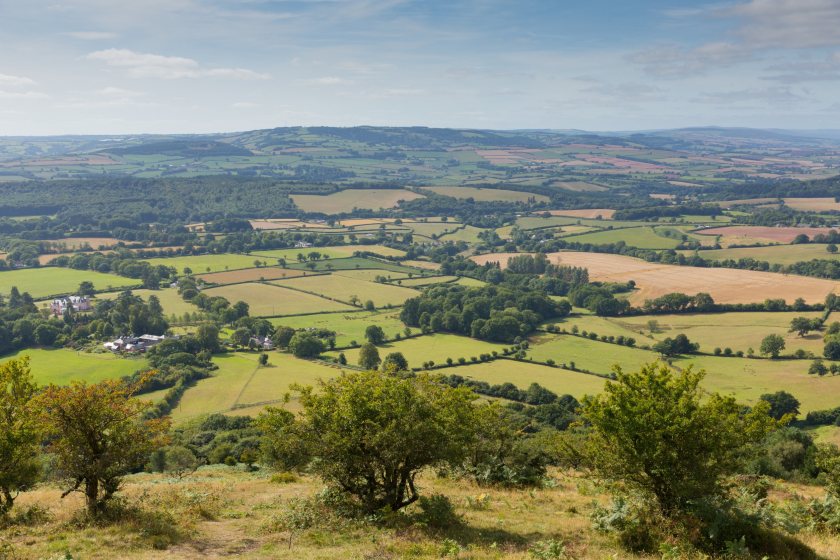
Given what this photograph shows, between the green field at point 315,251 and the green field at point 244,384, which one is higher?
the green field at point 315,251

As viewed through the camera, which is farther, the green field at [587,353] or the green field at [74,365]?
the green field at [587,353]

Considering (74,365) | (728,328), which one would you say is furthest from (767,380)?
(74,365)

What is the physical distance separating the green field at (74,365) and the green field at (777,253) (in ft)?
479

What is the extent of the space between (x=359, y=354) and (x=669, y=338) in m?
49.6

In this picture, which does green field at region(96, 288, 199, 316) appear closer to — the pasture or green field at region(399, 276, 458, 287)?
the pasture

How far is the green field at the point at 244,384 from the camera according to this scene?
7950 centimetres

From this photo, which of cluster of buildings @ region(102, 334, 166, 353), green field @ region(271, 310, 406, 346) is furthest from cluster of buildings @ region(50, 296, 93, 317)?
green field @ region(271, 310, 406, 346)

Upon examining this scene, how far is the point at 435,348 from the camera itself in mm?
106500

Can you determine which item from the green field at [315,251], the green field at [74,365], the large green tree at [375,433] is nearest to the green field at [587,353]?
the green field at [74,365]

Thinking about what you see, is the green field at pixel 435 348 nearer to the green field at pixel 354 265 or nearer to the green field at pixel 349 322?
the green field at pixel 349 322

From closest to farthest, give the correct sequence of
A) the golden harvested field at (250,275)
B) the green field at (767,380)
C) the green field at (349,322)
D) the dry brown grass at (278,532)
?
1. the dry brown grass at (278,532)
2. the green field at (767,380)
3. the green field at (349,322)
4. the golden harvested field at (250,275)

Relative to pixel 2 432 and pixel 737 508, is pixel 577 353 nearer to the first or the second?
pixel 737 508

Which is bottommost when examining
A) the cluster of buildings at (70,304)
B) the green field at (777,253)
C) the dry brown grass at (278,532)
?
the cluster of buildings at (70,304)

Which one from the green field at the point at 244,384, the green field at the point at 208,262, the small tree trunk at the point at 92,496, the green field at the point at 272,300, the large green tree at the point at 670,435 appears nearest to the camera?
the large green tree at the point at 670,435
